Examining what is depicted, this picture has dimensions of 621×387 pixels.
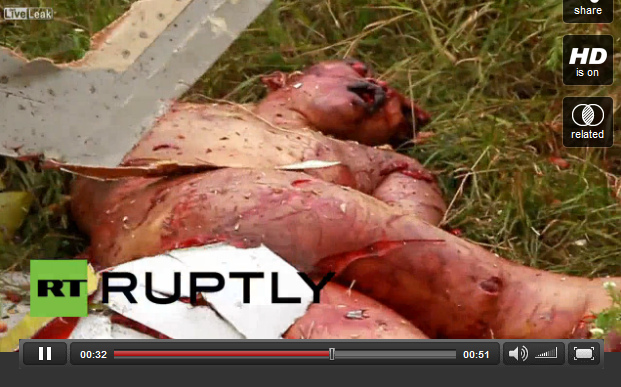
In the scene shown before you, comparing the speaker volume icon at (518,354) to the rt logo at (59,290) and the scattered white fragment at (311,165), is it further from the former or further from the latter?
the rt logo at (59,290)

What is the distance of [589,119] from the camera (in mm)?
1879

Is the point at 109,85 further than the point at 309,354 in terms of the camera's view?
Yes

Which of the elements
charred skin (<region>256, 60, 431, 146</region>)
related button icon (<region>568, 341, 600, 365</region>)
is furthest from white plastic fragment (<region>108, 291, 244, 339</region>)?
charred skin (<region>256, 60, 431, 146</region>)

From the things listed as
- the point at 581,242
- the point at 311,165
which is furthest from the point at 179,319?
the point at 581,242

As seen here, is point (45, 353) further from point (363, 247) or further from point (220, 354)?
point (363, 247)

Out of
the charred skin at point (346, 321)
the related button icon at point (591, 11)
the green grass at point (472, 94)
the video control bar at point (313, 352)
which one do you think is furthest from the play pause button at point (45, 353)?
the related button icon at point (591, 11)

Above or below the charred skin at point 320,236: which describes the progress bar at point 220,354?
below

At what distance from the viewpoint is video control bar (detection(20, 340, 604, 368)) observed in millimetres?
1627

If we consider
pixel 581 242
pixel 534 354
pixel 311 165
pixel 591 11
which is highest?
pixel 591 11

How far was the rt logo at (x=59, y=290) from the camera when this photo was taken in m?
1.72

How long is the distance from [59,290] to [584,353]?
2.53 ft

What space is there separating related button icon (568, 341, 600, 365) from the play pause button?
718 mm

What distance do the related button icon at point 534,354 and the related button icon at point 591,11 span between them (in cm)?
55

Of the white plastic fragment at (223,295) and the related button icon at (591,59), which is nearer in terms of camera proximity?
the white plastic fragment at (223,295)
